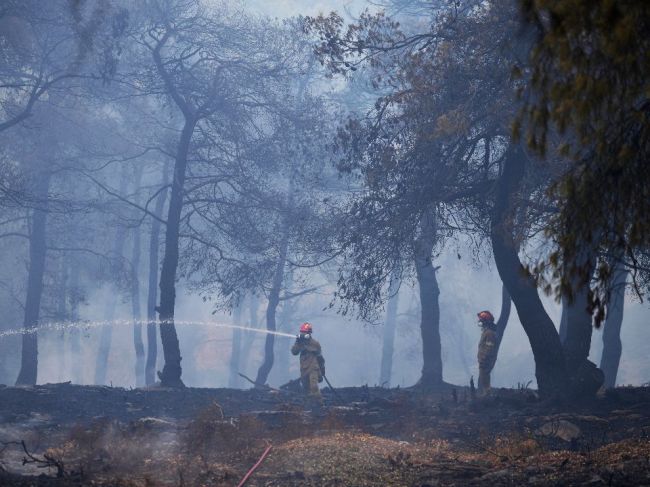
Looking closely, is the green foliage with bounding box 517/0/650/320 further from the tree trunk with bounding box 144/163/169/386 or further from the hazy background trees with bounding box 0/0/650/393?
the tree trunk with bounding box 144/163/169/386

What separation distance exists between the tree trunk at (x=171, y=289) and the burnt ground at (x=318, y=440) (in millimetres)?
1148

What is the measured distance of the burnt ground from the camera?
7.43m

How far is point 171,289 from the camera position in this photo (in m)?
16.5

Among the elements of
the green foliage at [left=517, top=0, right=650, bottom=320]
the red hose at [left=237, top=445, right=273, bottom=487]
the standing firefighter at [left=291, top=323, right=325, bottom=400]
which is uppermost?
the green foliage at [left=517, top=0, right=650, bottom=320]

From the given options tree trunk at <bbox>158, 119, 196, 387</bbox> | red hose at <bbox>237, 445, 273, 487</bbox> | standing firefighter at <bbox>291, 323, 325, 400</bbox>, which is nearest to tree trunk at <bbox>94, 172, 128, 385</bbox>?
tree trunk at <bbox>158, 119, 196, 387</bbox>

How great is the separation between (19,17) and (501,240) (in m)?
10.9

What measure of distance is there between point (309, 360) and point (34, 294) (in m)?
12.3

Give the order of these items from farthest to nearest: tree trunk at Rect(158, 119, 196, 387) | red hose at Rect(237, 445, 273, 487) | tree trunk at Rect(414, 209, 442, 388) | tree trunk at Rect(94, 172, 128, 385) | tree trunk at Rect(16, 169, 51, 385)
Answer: tree trunk at Rect(94, 172, 128, 385) → tree trunk at Rect(16, 169, 51, 385) → tree trunk at Rect(414, 209, 442, 388) → tree trunk at Rect(158, 119, 196, 387) → red hose at Rect(237, 445, 273, 487)

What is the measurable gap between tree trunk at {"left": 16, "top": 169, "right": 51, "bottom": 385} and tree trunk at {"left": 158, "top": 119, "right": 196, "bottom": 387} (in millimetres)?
6389

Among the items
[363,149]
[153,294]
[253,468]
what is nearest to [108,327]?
[153,294]

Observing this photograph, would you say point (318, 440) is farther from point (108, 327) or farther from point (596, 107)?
point (108, 327)

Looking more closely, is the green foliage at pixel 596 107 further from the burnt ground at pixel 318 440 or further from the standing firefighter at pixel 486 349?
the standing firefighter at pixel 486 349

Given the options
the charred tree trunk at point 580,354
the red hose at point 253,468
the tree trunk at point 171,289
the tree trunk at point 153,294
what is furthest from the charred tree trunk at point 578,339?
the tree trunk at point 153,294

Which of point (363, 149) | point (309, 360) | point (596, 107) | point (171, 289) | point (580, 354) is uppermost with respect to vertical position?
point (363, 149)
